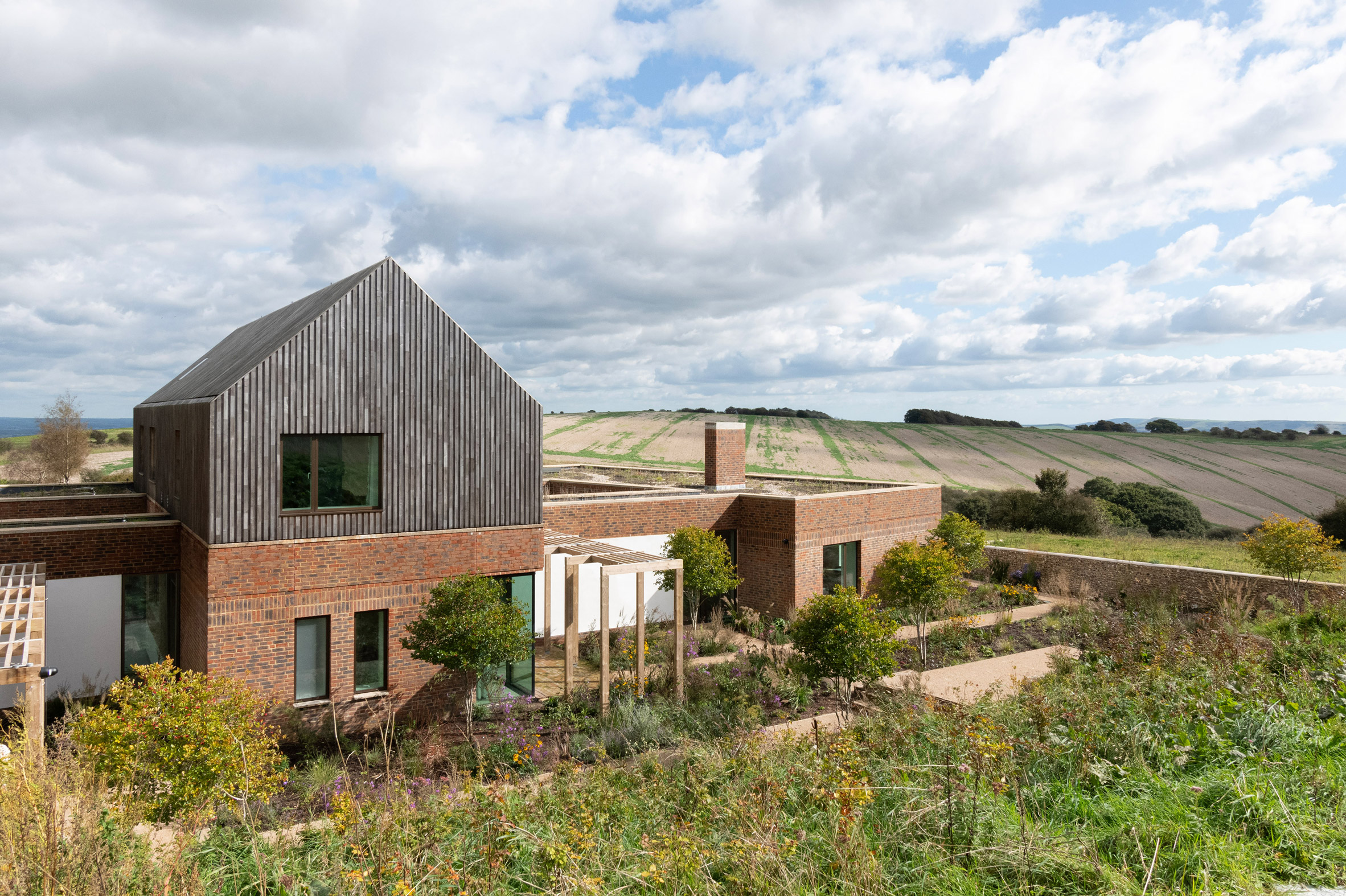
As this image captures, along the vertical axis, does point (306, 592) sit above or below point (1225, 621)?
above

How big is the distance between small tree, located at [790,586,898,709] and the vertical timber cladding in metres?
5.13

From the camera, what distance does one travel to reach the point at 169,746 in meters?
7.02

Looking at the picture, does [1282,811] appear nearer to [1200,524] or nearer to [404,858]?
[404,858]

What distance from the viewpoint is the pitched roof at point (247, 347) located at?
38.2 feet

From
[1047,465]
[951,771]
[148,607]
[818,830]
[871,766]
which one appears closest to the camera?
[818,830]

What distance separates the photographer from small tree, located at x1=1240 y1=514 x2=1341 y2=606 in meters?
15.7

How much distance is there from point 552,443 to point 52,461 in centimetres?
3251

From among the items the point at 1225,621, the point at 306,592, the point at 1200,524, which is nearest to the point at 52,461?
the point at 306,592

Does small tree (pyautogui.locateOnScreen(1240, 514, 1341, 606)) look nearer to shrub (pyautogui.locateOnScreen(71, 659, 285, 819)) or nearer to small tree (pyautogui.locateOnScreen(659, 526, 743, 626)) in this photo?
small tree (pyautogui.locateOnScreen(659, 526, 743, 626))

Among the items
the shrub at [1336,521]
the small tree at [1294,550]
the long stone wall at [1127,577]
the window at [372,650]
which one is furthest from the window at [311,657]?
the shrub at [1336,521]

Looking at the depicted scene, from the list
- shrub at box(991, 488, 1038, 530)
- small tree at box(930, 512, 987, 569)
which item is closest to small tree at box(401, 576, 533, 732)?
small tree at box(930, 512, 987, 569)

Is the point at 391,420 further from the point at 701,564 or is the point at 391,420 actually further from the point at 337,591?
the point at 701,564

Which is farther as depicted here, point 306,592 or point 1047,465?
point 1047,465

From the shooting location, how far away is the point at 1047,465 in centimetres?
5262
